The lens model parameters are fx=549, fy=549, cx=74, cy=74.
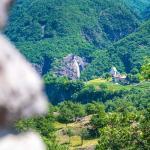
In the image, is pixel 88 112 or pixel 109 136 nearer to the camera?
pixel 109 136

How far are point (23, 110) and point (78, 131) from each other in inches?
5541

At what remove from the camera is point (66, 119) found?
15825 centimetres

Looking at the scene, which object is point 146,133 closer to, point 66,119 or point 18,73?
point 18,73

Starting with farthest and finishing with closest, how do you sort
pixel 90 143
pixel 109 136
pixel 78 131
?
pixel 78 131, pixel 90 143, pixel 109 136

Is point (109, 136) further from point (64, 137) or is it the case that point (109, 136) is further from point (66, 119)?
point (66, 119)

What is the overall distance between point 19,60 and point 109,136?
72926mm

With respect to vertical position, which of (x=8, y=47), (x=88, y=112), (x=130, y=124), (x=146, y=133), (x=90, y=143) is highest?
(x=8, y=47)

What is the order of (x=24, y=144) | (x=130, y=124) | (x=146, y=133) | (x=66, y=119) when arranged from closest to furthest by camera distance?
(x=24, y=144) → (x=146, y=133) → (x=130, y=124) → (x=66, y=119)

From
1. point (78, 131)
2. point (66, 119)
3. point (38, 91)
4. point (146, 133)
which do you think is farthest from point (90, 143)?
point (38, 91)

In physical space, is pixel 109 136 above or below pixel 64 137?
above

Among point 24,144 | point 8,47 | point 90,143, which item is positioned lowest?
point 90,143

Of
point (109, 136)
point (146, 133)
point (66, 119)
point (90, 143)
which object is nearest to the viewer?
point (146, 133)

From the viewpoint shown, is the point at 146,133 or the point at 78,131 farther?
the point at 78,131

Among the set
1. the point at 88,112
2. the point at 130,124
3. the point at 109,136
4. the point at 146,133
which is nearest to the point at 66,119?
the point at 88,112
